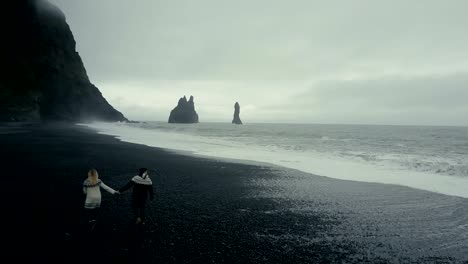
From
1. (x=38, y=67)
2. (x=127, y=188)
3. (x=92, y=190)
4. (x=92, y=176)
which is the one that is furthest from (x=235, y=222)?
(x=38, y=67)

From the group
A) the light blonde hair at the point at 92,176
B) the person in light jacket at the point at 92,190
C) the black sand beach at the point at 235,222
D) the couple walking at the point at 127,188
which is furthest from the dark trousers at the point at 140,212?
the light blonde hair at the point at 92,176

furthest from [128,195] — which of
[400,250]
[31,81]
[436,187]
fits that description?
[31,81]

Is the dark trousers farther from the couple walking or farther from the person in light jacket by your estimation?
the person in light jacket

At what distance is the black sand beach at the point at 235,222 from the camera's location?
8383mm

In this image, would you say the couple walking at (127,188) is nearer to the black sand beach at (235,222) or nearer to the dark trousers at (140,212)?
the dark trousers at (140,212)

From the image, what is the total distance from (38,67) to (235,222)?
103 metres

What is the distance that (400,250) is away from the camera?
30.1ft

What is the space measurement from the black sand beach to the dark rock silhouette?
69.9 meters

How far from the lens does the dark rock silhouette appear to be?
77000 millimetres

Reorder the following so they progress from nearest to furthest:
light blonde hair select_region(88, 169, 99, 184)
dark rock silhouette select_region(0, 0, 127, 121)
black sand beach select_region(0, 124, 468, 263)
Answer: black sand beach select_region(0, 124, 468, 263) → light blonde hair select_region(88, 169, 99, 184) → dark rock silhouette select_region(0, 0, 127, 121)

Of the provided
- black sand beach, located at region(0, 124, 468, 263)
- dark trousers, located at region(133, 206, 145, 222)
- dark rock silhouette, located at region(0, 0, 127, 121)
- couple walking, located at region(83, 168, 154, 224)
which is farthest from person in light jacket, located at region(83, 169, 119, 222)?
dark rock silhouette, located at region(0, 0, 127, 121)

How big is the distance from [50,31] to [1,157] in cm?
9493

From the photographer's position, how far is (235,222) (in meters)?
11.1

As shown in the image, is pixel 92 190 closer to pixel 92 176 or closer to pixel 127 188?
pixel 92 176
